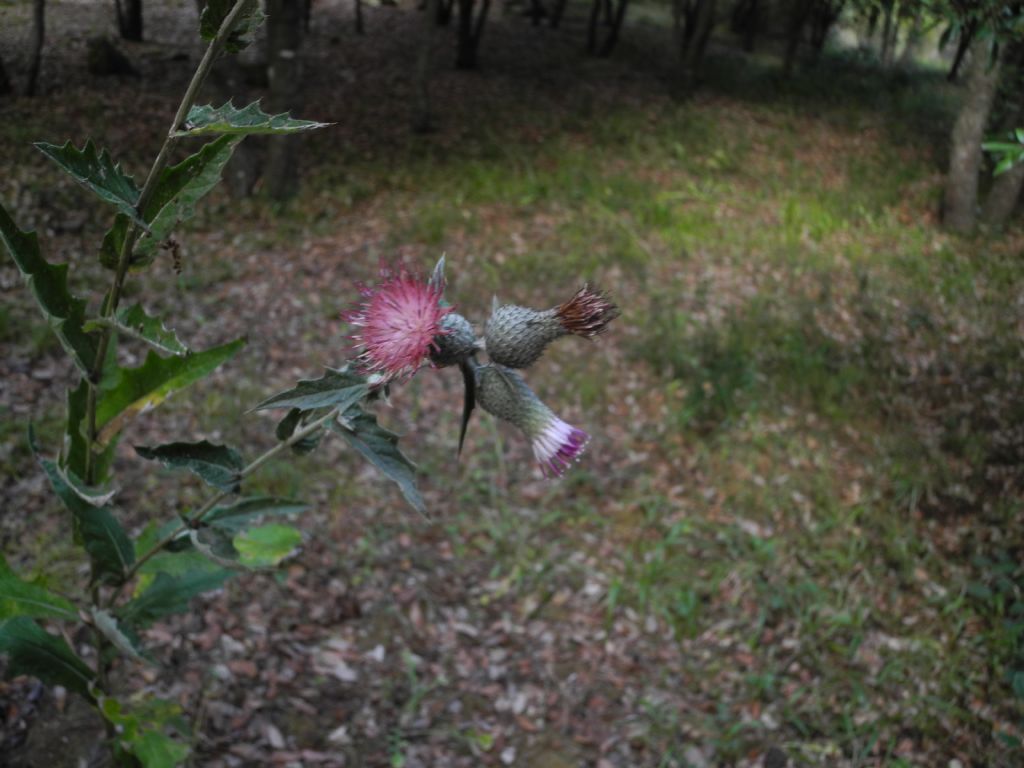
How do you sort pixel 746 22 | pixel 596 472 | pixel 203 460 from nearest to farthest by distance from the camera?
pixel 203 460, pixel 596 472, pixel 746 22

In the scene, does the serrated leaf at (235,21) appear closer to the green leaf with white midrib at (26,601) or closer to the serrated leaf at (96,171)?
the serrated leaf at (96,171)

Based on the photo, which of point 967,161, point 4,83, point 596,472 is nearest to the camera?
point 596,472

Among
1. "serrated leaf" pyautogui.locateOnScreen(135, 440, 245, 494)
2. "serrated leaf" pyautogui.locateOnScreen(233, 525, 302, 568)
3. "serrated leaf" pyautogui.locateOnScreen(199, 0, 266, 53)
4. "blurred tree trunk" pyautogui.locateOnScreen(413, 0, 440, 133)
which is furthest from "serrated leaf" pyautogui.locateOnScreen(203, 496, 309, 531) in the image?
"blurred tree trunk" pyautogui.locateOnScreen(413, 0, 440, 133)

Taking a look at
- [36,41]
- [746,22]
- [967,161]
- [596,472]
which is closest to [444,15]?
[36,41]

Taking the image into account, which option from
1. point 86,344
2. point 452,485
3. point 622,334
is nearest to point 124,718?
point 86,344

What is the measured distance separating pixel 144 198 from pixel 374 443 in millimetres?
502

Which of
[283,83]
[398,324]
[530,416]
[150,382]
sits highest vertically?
[398,324]

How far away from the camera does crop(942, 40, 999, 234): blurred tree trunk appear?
25.7ft

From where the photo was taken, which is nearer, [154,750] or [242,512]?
[242,512]

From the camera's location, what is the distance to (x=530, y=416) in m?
1.20

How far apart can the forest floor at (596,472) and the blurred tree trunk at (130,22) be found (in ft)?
1.20

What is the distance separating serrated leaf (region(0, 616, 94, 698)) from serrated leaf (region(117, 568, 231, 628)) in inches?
5.5

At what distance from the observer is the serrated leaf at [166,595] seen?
1.90 meters

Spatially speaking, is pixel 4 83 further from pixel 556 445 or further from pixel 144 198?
pixel 556 445
